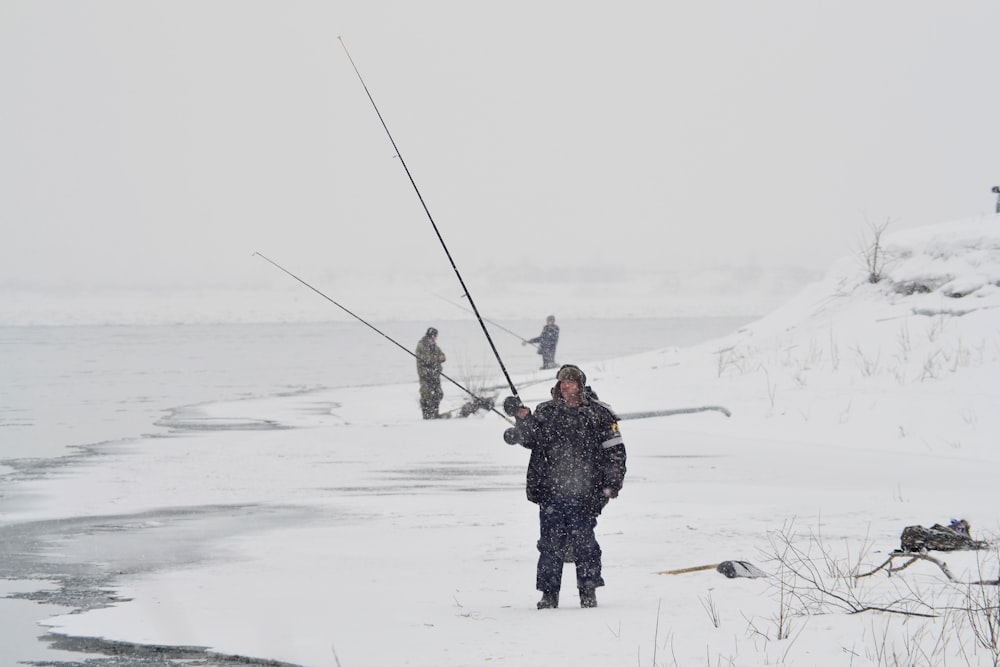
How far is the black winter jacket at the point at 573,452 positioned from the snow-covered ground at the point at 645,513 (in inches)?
27.2

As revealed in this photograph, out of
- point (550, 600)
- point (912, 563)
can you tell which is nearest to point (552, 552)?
point (550, 600)

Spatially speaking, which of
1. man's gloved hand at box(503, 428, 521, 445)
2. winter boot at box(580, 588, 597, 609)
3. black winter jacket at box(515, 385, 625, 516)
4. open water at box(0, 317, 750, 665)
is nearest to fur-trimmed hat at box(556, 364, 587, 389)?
black winter jacket at box(515, 385, 625, 516)

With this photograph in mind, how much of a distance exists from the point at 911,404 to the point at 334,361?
97.9 ft

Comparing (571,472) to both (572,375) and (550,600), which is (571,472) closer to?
(572,375)

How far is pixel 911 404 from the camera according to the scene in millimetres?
15469

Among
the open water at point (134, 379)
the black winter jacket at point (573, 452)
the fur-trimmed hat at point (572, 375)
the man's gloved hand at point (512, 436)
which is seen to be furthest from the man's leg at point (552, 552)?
the open water at point (134, 379)

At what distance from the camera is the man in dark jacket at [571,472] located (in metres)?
6.33

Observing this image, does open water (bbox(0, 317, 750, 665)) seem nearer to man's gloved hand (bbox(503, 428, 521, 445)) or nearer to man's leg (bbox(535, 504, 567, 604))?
man's gloved hand (bbox(503, 428, 521, 445))

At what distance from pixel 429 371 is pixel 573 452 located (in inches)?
502

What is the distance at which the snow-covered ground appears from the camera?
5.59 metres

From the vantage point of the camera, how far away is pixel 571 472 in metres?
6.32

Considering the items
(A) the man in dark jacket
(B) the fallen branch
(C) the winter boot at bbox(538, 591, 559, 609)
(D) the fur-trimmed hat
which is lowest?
(C) the winter boot at bbox(538, 591, 559, 609)

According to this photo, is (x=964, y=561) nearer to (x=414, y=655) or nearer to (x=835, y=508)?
(x=835, y=508)

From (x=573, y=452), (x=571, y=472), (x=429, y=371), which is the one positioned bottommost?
(x=571, y=472)
